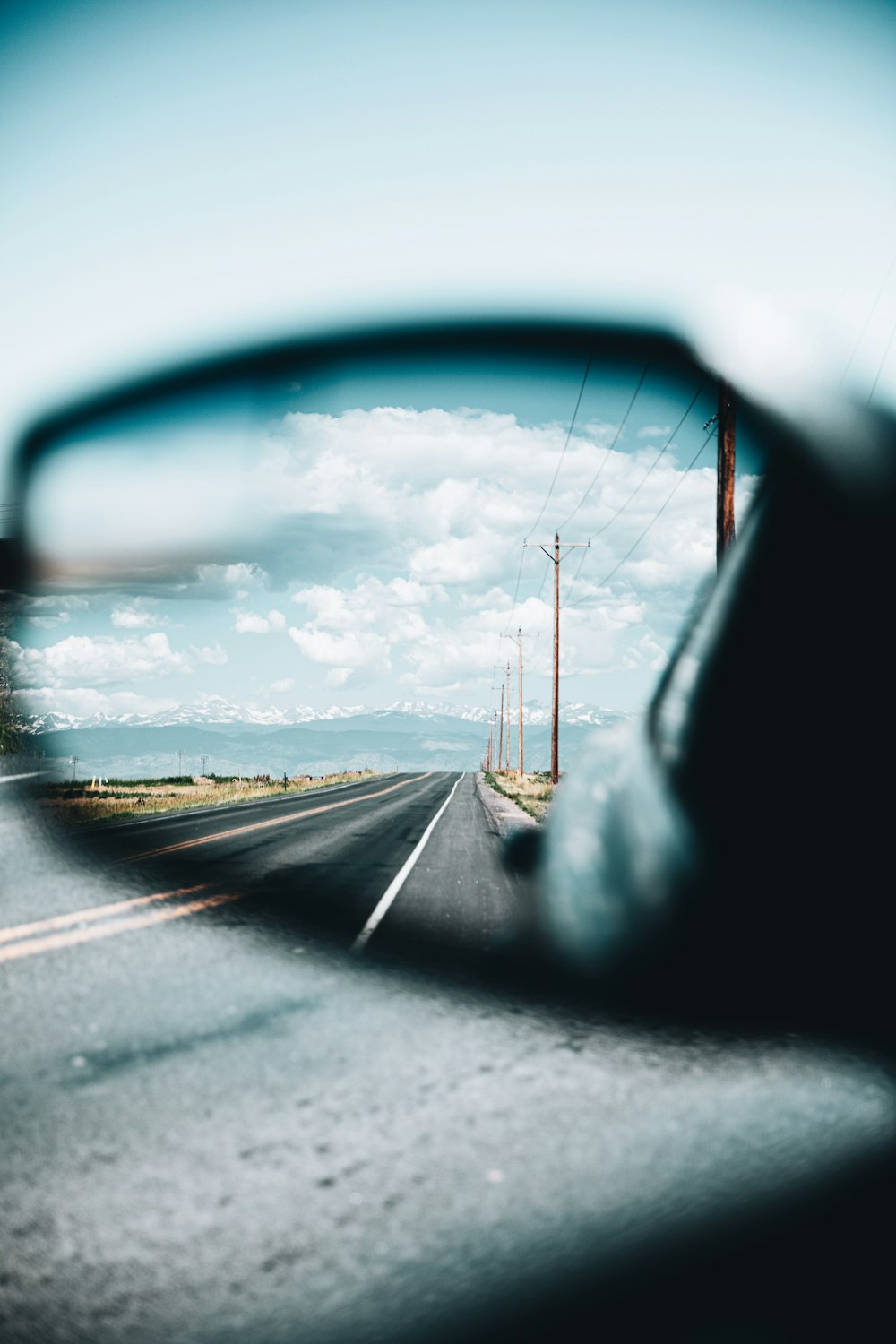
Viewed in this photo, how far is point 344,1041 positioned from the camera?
3.56 meters

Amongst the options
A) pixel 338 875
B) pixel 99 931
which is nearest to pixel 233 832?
pixel 338 875

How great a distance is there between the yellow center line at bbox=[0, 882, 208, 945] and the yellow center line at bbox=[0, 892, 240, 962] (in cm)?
12

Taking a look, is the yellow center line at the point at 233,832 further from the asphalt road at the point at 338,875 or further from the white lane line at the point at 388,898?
the white lane line at the point at 388,898

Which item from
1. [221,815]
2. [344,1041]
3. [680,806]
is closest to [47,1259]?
[344,1041]

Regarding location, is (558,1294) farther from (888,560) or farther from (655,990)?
(888,560)

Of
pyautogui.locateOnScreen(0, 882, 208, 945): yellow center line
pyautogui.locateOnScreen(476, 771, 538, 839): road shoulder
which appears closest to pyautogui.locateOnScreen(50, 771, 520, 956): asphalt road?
pyautogui.locateOnScreen(0, 882, 208, 945): yellow center line

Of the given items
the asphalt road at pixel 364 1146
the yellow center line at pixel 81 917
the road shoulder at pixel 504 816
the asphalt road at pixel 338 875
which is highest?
the asphalt road at pixel 364 1146

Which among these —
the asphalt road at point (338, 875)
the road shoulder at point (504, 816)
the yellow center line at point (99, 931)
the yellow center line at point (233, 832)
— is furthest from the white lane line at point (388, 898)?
the yellow center line at point (233, 832)

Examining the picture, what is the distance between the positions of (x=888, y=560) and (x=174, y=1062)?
119 inches

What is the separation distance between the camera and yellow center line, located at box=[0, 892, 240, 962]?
505 centimetres

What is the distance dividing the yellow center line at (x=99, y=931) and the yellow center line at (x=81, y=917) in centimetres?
12

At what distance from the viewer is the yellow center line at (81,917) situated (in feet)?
17.9

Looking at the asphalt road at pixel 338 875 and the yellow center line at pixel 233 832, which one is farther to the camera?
the yellow center line at pixel 233 832

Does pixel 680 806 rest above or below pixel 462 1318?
above
